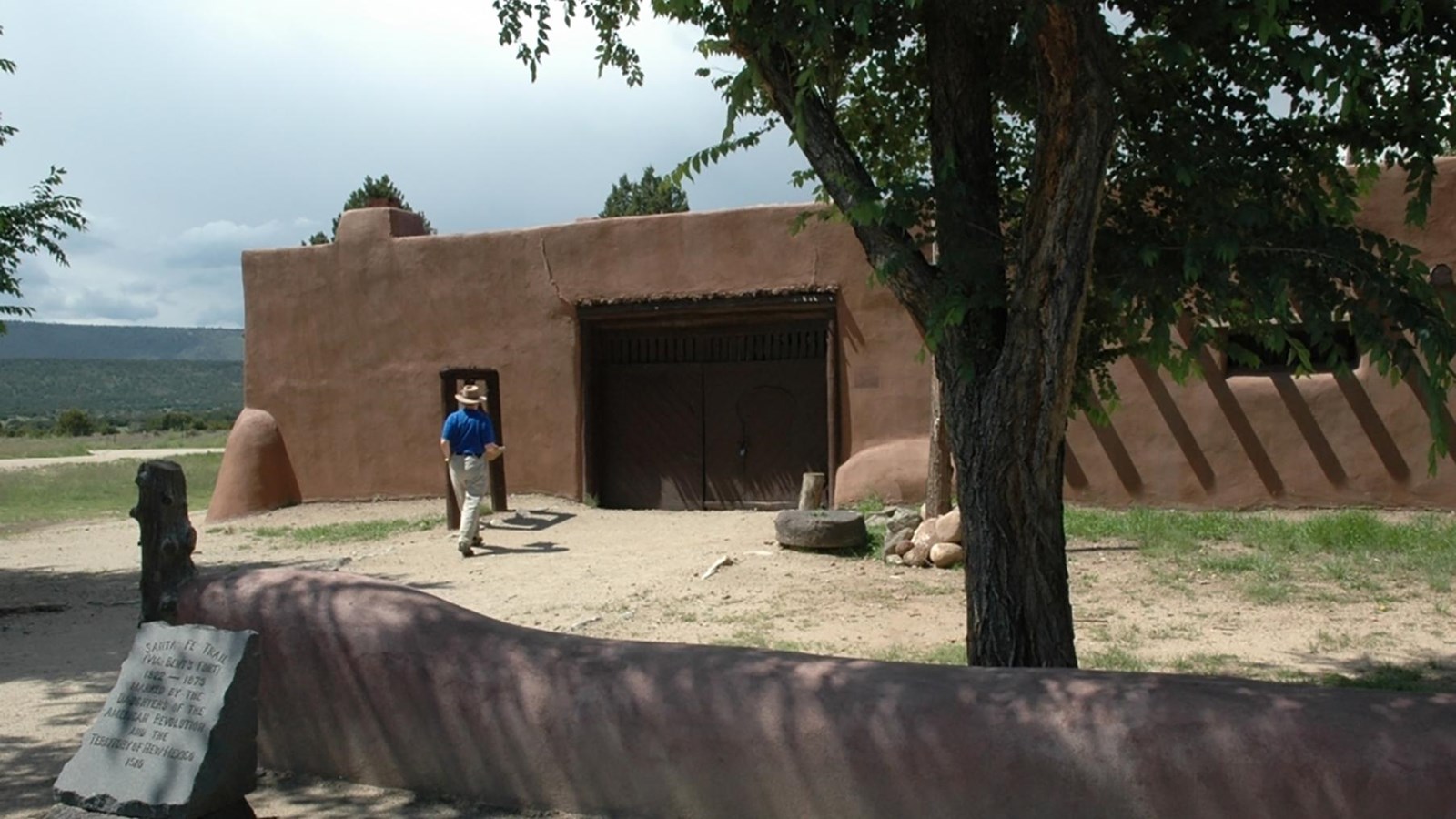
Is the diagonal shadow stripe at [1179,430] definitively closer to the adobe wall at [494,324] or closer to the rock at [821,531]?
the adobe wall at [494,324]

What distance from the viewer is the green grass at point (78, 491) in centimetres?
1788

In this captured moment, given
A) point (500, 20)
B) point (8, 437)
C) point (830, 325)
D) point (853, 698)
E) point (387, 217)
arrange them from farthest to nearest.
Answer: point (8, 437) → point (387, 217) → point (830, 325) → point (500, 20) → point (853, 698)

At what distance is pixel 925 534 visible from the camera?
10031 mm

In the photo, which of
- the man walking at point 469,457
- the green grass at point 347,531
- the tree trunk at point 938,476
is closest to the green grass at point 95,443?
the green grass at point 347,531

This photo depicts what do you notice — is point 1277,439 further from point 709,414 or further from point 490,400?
point 490,400

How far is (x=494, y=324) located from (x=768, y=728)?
11507 millimetres

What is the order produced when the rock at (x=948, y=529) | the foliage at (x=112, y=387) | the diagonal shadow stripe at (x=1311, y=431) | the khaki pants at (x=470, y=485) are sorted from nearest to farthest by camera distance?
the rock at (x=948, y=529) < the khaki pants at (x=470, y=485) < the diagonal shadow stripe at (x=1311, y=431) < the foliage at (x=112, y=387)

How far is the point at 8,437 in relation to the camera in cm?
5222

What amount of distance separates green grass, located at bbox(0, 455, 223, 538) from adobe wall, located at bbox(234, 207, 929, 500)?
2125 mm

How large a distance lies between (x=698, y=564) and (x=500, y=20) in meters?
5.25

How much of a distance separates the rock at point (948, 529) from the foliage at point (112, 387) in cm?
10129

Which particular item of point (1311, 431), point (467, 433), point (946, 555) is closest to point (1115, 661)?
point (946, 555)

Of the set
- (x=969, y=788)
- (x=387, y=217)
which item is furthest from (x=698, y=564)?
(x=387, y=217)

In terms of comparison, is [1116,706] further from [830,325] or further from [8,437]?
[8,437]
